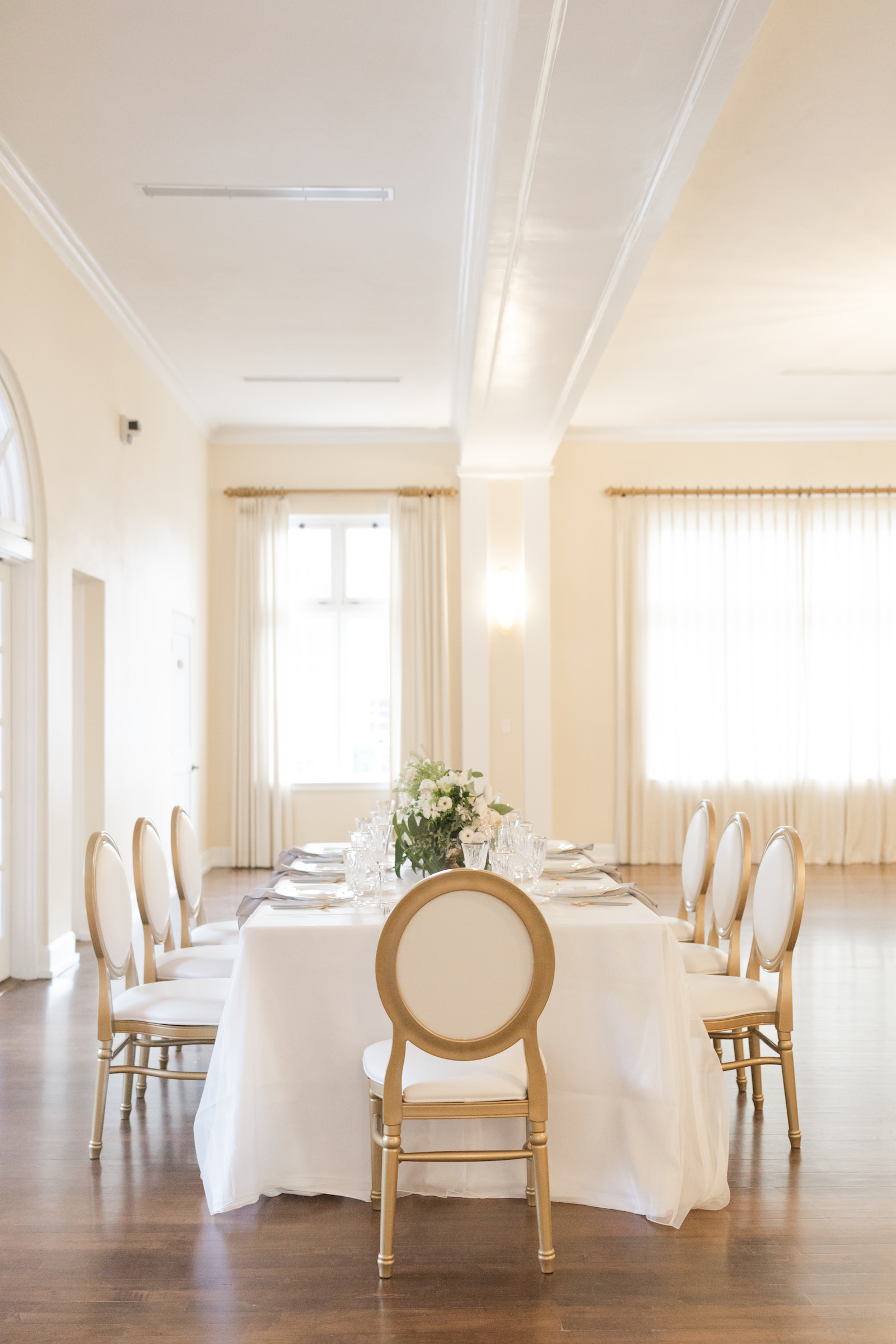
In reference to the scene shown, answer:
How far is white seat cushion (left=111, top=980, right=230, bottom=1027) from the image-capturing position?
3006 millimetres

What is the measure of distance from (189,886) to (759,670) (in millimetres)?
5716

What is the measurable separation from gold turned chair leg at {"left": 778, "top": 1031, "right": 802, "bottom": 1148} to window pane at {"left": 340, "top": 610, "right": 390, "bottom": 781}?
18.8 feet

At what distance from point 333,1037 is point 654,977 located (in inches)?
34.2

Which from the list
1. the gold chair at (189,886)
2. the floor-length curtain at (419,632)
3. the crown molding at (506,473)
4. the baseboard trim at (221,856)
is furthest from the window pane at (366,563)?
the gold chair at (189,886)

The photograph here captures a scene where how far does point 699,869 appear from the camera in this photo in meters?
3.91

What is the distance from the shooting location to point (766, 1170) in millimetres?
2936

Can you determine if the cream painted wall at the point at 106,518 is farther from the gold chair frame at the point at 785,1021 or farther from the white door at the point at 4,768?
the gold chair frame at the point at 785,1021

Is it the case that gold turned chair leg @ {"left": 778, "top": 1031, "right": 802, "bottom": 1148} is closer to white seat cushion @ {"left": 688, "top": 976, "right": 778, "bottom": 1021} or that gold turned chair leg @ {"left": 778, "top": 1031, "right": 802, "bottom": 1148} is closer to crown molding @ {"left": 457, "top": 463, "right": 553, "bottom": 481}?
white seat cushion @ {"left": 688, "top": 976, "right": 778, "bottom": 1021}

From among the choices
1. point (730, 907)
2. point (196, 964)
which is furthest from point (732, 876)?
point (196, 964)

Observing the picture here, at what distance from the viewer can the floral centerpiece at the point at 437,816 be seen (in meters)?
3.23

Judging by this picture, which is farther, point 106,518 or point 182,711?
point 182,711

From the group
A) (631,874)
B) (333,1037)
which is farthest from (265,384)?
(333,1037)

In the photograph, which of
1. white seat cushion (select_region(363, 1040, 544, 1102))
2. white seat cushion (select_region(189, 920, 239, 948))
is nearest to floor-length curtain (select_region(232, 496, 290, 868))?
white seat cushion (select_region(189, 920, 239, 948))

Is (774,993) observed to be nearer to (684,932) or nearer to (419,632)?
(684,932)
